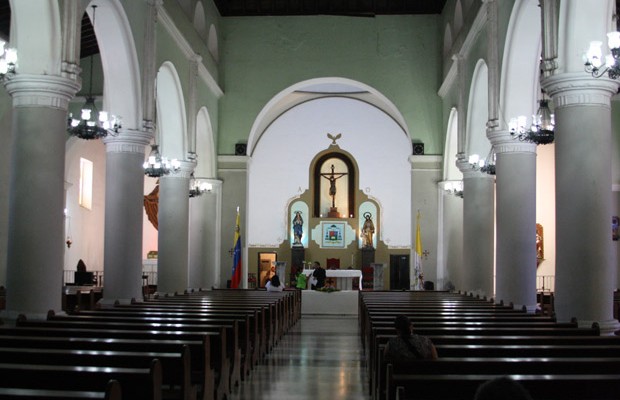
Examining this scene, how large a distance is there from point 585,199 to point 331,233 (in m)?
22.4

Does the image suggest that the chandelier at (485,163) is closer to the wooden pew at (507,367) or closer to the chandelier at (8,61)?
the chandelier at (8,61)

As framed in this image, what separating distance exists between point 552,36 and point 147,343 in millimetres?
7071

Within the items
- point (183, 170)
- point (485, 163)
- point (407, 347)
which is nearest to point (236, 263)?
point (183, 170)

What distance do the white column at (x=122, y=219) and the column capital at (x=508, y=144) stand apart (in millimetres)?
7091

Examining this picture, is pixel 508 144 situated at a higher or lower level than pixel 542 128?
higher

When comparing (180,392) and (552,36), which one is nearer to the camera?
(180,392)

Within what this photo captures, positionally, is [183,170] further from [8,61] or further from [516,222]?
[8,61]

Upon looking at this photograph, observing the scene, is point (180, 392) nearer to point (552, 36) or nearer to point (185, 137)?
point (552, 36)

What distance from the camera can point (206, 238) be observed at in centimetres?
2452

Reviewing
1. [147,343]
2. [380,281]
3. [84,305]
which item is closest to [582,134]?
[147,343]

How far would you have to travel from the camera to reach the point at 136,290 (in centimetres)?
1481

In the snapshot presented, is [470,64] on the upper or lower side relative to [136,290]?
upper

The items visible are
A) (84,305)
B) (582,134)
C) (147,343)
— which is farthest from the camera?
(84,305)

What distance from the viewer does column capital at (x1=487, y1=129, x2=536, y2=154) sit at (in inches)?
572
